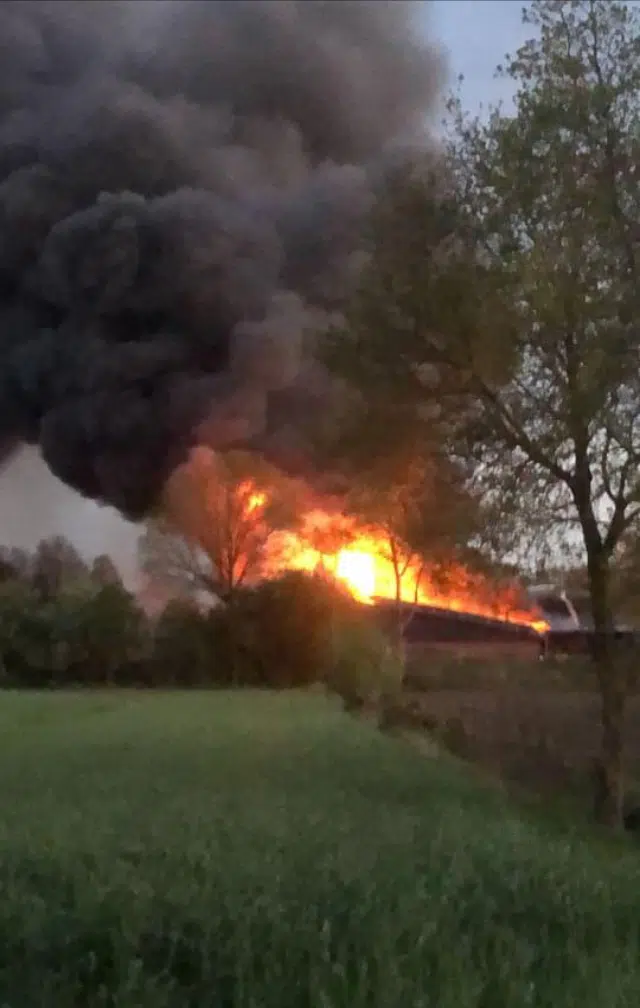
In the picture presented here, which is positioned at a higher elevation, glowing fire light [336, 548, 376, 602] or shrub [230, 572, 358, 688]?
glowing fire light [336, 548, 376, 602]

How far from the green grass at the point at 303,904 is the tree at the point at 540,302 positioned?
12.5 ft

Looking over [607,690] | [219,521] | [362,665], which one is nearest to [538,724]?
[607,690]

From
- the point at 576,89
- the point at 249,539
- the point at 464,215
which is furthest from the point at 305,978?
the point at 249,539

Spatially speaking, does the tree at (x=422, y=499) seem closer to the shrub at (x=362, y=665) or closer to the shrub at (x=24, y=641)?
the shrub at (x=362, y=665)

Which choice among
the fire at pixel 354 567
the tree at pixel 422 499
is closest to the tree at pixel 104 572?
the fire at pixel 354 567

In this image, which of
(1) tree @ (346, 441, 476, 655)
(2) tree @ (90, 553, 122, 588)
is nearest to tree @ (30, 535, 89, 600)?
(2) tree @ (90, 553, 122, 588)

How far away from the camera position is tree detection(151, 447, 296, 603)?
36062 millimetres

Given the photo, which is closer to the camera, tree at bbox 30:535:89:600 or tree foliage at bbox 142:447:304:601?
tree foliage at bbox 142:447:304:601

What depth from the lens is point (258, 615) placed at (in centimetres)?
4516

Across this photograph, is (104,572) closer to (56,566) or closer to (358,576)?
(56,566)

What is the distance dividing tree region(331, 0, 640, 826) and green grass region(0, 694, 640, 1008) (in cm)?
382

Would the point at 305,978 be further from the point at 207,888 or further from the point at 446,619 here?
the point at 446,619

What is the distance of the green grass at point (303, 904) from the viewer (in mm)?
7336

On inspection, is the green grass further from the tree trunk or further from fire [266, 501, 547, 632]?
fire [266, 501, 547, 632]
